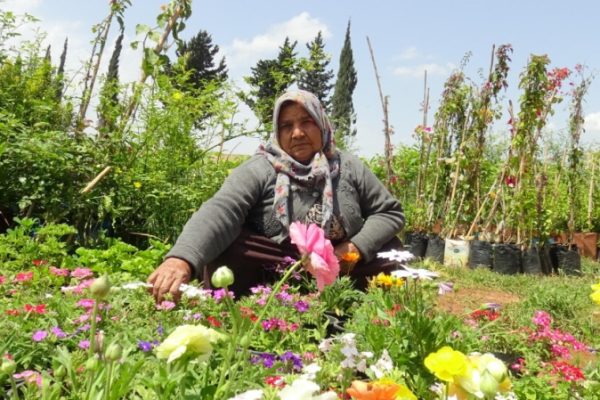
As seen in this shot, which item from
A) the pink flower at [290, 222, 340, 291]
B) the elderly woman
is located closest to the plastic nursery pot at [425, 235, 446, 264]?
the elderly woman

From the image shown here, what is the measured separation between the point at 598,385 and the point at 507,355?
2.05ft

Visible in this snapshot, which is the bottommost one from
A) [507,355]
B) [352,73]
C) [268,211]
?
[507,355]

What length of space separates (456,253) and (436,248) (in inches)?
11.3

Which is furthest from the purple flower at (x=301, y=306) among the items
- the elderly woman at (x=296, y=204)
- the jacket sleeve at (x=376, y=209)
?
the jacket sleeve at (x=376, y=209)

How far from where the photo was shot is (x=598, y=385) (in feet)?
4.09

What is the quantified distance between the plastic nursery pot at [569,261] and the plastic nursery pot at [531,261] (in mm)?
312

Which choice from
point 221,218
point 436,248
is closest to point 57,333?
point 221,218

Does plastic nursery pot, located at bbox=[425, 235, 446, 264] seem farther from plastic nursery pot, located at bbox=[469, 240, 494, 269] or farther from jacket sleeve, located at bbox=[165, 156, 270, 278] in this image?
jacket sleeve, located at bbox=[165, 156, 270, 278]

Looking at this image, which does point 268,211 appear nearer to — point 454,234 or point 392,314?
point 392,314

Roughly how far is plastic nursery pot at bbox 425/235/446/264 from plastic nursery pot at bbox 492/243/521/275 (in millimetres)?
585

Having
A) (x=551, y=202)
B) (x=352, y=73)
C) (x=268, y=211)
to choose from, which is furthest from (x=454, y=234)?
(x=352, y=73)

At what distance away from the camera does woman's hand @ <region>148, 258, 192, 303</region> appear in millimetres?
1677

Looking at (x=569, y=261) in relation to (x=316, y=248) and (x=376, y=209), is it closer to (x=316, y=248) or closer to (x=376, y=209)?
(x=376, y=209)

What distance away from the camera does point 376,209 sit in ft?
9.00
